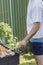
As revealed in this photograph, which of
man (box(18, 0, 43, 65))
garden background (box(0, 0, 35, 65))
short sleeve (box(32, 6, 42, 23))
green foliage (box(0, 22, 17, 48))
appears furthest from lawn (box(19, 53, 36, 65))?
short sleeve (box(32, 6, 42, 23))

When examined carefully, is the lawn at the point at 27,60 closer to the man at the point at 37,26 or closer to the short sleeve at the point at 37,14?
the man at the point at 37,26

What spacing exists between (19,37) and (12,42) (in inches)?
20.7

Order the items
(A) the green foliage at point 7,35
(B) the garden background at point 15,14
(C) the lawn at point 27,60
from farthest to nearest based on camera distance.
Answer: (B) the garden background at point 15,14 → (A) the green foliage at point 7,35 → (C) the lawn at point 27,60

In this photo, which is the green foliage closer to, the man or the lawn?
the lawn

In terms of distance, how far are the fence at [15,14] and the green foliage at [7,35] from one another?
34cm

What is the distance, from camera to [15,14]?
27.4 feet

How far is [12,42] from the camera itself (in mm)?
7969

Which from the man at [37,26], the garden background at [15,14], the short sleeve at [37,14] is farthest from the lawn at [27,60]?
the short sleeve at [37,14]

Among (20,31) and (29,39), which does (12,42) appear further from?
(29,39)

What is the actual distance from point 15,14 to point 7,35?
28.7 inches

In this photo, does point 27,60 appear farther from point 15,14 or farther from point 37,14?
point 37,14

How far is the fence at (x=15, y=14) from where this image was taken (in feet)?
27.0

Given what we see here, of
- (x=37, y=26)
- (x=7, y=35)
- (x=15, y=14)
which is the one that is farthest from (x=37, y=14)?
(x=15, y=14)

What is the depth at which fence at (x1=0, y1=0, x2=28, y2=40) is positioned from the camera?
8.24 meters
